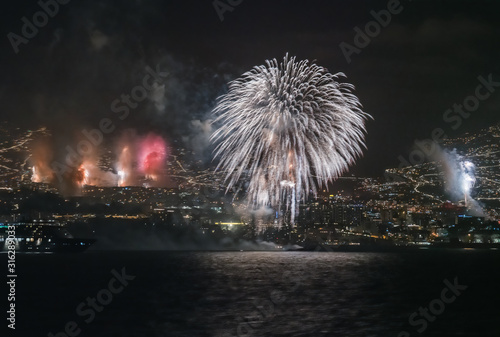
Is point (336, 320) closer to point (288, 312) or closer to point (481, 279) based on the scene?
point (288, 312)

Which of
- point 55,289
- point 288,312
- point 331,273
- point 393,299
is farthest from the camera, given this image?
point 331,273

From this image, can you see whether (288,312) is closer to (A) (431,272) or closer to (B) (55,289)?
(B) (55,289)

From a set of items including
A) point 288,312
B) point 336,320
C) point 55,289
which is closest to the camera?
point 336,320

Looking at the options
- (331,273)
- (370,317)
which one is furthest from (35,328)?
(331,273)

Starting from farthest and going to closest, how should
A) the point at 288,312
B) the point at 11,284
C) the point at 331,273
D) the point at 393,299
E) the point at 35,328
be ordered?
the point at 331,273
the point at 11,284
the point at 393,299
the point at 288,312
the point at 35,328

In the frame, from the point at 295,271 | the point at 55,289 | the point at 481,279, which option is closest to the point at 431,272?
the point at 481,279

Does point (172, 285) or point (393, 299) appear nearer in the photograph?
point (393, 299)
